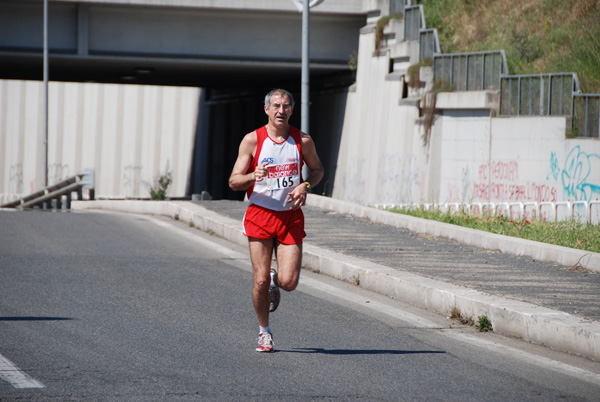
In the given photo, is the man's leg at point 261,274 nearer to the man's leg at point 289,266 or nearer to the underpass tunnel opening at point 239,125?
the man's leg at point 289,266

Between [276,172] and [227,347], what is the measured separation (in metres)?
1.38

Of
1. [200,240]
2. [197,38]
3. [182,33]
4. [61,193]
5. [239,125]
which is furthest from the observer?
[239,125]

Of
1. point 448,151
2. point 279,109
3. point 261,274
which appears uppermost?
point 448,151

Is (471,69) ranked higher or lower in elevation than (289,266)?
higher

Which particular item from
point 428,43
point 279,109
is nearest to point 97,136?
point 428,43

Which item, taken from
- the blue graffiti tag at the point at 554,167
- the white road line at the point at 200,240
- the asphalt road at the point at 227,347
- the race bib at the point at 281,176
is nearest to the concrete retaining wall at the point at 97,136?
the white road line at the point at 200,240

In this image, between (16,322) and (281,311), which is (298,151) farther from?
(16,322)

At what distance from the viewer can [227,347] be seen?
261 inches

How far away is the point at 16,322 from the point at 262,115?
31269 millimetres

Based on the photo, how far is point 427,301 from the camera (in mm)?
8664

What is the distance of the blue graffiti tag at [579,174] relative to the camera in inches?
715

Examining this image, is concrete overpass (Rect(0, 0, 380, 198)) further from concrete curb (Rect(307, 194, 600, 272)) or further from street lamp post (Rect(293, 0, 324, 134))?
concrete curb (Rect(307, 194, 600, 272))

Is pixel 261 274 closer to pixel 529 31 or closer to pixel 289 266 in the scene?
pixel 289 266

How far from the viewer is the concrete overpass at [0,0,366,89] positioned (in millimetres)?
26828
